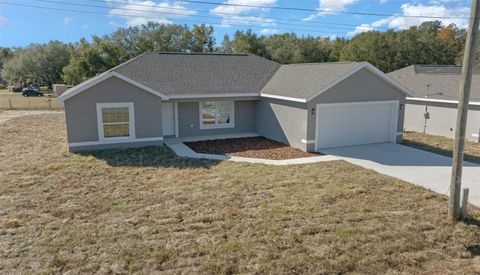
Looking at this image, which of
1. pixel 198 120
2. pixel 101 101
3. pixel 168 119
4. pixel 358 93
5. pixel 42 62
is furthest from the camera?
pixel 42 62

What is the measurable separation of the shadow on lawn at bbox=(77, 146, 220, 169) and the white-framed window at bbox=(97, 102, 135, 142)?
698 mm

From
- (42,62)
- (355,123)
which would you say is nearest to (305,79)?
(355,123)

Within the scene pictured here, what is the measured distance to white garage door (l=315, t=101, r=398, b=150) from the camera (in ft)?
49.7

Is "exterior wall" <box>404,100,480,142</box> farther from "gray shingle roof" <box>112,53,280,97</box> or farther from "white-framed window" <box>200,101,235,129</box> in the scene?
"white-framed window" <box>200,101,235,129</box>

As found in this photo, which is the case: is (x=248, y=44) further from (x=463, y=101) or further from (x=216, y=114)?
(x=463, y=101)

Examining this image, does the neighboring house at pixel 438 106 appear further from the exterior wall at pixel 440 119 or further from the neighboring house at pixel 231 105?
the neighboring house at pixel 231 105

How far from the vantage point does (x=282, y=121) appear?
1659 centimetres

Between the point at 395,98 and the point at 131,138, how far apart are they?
12.4 metres

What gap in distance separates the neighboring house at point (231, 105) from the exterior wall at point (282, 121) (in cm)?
4

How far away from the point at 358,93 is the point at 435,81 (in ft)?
28.6

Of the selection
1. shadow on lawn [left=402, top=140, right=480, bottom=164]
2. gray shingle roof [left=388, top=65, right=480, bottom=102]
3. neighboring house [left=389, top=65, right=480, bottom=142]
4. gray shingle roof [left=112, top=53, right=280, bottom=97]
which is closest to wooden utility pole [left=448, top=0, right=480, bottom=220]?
shadow on lawn [left=402, top=140, right=480, bottom=164]

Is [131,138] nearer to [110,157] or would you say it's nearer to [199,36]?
[110,157]

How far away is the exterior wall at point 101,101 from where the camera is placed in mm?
14297

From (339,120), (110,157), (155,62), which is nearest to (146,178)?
(110,157)
